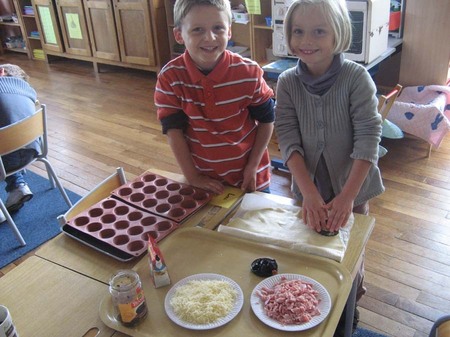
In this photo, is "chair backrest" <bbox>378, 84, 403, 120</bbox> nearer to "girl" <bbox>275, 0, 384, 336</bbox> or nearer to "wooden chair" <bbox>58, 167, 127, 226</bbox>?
"girl" <bbox>275, 0, 384, 336</bbox>

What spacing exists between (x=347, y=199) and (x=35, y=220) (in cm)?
187

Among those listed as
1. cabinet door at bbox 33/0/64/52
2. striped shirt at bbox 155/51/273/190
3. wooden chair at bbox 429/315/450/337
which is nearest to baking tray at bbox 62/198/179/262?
A: striped shirt at bbox 155/51/273/190

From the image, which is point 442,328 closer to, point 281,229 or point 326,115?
point 281,229

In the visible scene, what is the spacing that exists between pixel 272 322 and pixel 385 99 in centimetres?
154

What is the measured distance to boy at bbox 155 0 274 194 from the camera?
1.16 meters

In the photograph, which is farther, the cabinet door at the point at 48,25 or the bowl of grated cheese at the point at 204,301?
the cabinet door at the point at 48,25

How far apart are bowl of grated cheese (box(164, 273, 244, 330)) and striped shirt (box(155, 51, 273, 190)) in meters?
0.49

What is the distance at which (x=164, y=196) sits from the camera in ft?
4.05

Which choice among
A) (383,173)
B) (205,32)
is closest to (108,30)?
(383,173)

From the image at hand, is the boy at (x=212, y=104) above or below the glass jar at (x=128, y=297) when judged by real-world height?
above

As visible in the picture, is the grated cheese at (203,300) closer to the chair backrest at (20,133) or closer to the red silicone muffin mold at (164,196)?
the red silicone muffin mold at (164,196)

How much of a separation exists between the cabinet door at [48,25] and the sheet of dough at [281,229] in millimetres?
4864

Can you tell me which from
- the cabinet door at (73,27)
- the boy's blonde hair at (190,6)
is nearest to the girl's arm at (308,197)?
the boy's blonde hair at (190,6)

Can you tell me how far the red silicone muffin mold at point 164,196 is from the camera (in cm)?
117
